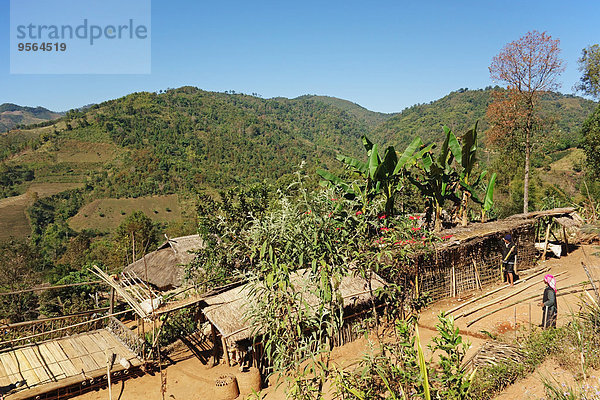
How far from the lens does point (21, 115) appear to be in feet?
584

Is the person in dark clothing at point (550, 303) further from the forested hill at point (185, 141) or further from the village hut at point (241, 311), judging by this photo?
the forested hill at point (185, 141)

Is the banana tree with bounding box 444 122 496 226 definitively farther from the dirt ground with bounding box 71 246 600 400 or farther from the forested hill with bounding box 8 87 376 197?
the forested hill with bounding box 8 87 376 197

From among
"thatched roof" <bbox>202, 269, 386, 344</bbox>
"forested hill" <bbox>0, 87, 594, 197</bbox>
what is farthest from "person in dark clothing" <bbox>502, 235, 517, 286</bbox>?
"forested hill" <bbox>0, 87, 594, 197</bbox>

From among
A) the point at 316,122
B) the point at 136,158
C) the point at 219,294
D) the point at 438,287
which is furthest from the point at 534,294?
the point at 316,122

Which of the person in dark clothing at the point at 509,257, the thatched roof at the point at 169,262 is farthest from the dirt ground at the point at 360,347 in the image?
the thatched roof at the point at 169,262

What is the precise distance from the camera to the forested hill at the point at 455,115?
6856 centimetres

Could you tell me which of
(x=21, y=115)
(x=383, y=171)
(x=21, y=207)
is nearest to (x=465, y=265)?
(x=383, y=171)

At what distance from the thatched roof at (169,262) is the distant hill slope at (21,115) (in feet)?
612

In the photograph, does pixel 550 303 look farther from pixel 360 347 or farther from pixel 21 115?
pixel 21 115

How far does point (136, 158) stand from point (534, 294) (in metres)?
69.8

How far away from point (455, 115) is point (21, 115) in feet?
634

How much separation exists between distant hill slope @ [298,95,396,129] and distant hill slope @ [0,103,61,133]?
129 metres

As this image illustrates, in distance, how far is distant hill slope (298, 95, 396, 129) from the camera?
6220 inches

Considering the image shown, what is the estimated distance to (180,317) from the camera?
856 centimetres
